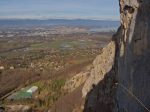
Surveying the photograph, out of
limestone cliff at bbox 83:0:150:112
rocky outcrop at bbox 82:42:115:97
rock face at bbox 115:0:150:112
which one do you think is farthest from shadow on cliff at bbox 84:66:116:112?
rock face at bbox 115:0:150:112

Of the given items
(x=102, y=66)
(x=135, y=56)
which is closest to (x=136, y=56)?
(x=135, y=56)

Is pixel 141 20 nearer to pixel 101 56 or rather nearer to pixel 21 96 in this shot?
pixel 101 56

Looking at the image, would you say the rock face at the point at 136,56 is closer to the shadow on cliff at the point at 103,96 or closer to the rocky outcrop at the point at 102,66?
the shadow on cliff at the point at 103,96

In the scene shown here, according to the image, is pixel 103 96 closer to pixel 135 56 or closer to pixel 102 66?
pixel 102 66

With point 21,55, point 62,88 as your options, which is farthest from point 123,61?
point 21,55

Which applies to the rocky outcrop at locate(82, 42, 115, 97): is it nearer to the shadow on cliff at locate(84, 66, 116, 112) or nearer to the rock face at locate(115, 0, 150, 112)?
the shadow on cliff at locate(84, 66, 116, 112)

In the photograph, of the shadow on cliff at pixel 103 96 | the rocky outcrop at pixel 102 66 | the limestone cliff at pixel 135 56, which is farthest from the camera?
the rocky outcrop at pixel 102 66

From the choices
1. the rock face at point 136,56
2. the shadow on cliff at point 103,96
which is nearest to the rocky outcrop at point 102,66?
the shadow on cliff at point 103,96

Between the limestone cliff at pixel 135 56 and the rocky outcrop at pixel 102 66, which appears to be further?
the rocky outcrop at pixel 102 66
